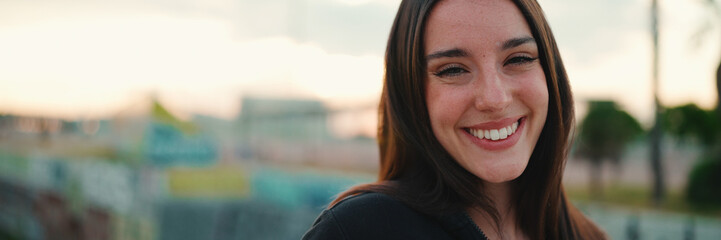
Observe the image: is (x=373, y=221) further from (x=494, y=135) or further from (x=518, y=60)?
(x=518, y=60)

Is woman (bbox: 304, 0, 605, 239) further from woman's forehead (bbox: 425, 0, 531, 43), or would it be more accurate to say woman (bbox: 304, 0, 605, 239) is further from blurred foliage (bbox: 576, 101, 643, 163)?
blurred foliage (bbox: 576, 101, 643, 163)

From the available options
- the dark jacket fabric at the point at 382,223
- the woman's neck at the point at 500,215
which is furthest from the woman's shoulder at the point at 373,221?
the woman's neck at the point at 500,215

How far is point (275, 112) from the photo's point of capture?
8.06m

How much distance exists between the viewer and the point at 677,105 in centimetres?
353

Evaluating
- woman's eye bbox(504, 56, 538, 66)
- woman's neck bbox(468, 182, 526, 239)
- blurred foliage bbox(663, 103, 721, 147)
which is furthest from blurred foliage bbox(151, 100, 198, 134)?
woman's eye bbox(504, 56, 538, 66)

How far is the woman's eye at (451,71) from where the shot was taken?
48.7 inches

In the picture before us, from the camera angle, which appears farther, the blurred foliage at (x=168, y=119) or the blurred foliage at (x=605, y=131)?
the blurred foliage at (x=168, y=119)

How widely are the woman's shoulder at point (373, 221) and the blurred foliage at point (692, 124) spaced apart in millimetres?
2854

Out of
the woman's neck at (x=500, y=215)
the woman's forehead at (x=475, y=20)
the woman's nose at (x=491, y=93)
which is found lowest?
the woman's neck at (x=500, y=215)

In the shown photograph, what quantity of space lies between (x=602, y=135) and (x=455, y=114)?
3.13 meters

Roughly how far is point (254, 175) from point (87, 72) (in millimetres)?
3759

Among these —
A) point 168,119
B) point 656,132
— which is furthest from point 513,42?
point 168,119

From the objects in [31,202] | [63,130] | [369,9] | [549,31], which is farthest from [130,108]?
[549,31]

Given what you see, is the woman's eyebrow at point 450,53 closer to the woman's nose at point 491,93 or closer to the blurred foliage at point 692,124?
the woman's nose at point 491,93
